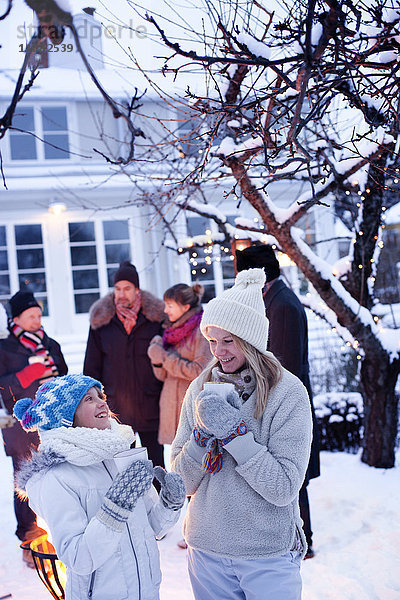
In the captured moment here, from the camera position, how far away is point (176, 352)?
13.3 ft

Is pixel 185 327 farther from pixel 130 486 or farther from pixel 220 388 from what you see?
pixel 130 486

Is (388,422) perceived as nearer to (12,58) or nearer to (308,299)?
(308,299)

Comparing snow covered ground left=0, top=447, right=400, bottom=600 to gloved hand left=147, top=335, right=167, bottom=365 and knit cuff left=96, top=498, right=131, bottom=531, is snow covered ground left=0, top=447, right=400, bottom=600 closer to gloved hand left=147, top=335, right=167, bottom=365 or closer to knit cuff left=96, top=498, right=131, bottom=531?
gloved hand left=147, top=335, right=167, bottom=365

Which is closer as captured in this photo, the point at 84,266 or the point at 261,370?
the point at 261,370

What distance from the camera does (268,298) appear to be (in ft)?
11.1

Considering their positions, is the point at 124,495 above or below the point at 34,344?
below

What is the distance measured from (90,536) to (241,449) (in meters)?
0.54

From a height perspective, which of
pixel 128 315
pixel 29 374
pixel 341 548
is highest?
pixel 128 315

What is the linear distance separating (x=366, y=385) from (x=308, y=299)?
1030mm

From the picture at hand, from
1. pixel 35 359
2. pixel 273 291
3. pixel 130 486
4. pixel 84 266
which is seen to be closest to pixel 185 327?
pixel 273 291

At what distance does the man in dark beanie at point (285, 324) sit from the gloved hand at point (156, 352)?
988mm

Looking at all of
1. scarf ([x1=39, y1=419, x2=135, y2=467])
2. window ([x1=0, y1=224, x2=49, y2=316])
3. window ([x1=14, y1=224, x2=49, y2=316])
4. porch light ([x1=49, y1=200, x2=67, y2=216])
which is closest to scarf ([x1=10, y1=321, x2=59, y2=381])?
scarf ([x1=39, y1=419, x2=135, y2=467])

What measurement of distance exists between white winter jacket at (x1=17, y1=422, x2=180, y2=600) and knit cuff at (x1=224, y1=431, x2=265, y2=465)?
0.99 feet

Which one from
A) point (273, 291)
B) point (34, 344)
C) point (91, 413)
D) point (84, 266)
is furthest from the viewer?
point (84, 266)
